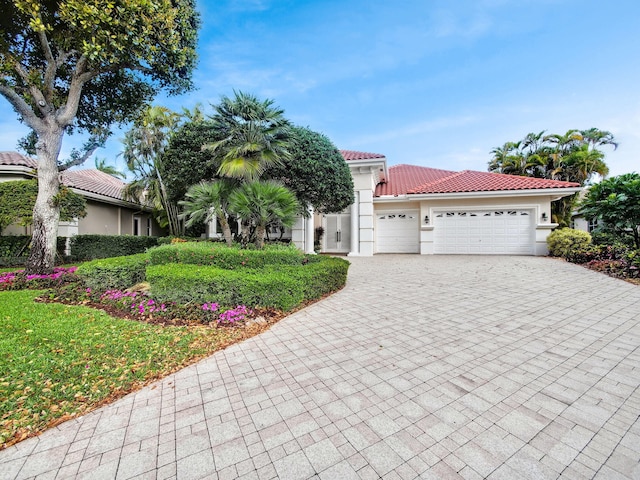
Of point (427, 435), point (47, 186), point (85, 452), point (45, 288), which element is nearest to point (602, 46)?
point (427, 435)

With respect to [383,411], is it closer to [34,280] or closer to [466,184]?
[34,280]

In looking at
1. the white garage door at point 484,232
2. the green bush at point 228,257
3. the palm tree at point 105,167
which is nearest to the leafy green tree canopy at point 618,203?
the white garage door at point 484,232

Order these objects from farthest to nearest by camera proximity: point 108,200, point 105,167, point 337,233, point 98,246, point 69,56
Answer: point 105,167
point 337,233
point 108,200
point 98,246
point 69,56

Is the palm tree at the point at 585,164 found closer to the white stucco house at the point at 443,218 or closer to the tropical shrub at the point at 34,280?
the white stucco house at the point at 443,218

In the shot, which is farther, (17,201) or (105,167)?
(105,167)

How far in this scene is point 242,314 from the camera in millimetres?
4809

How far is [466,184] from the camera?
1425 cm

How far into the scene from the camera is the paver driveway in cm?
189

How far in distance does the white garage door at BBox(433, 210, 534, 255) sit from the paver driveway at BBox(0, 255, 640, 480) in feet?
32.4

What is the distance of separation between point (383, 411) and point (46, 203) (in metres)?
11.5

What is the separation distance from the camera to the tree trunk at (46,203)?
861cm

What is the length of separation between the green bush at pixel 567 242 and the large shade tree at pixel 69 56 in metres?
16.0

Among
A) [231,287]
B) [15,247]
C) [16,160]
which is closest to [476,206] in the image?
[231,287]

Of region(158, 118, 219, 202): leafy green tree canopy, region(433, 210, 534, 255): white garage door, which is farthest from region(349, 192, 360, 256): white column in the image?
region(158, 118, 219, 202): leafy green tree canopy
